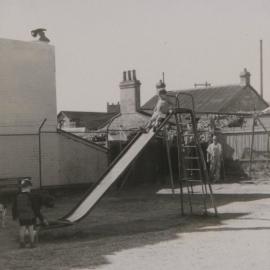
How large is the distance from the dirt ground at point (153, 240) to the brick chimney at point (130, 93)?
18727 millimetres

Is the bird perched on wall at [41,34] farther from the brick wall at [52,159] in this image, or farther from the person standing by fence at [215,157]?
the person standing by fence at [215,157]

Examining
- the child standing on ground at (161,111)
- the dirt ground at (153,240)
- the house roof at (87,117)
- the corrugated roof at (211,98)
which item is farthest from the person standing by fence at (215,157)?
the house roof at (87,117)

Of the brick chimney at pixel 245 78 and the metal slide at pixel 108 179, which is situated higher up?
the brick chimney at pixel 245 78

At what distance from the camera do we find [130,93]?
35531mm

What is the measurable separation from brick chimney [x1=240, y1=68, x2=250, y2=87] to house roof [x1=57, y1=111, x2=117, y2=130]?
16.1 metres

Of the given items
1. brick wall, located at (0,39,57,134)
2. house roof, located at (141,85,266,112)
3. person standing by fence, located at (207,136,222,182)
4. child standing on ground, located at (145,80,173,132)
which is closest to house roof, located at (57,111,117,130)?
house roof, located at (141,85,266,112)

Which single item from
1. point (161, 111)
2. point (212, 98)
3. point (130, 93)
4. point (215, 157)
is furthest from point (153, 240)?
point (212, 98)

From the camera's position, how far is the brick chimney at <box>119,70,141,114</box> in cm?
3512

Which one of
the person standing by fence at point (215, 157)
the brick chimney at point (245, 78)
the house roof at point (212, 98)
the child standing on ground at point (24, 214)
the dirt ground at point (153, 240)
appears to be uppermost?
the brick chimney at point (245, 78)

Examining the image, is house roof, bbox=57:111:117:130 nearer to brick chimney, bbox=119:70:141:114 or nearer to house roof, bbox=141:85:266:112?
house roof, bbox=141:85:266:112

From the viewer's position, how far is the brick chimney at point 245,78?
149ft

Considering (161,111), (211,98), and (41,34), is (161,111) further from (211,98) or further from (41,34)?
(211,98)

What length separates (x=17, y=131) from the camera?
62.8 ft

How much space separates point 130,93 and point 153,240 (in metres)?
25.6
